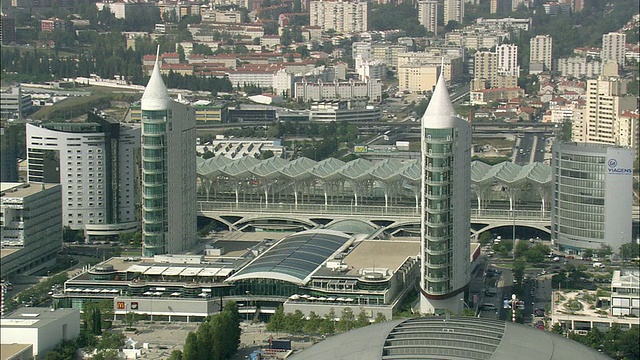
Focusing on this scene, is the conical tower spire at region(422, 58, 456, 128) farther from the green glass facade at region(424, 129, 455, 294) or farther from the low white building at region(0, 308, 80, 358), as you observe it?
the low white building at region(0, 308, 80, 358)

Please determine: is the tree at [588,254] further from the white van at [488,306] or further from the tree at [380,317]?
the tree at [380,317]

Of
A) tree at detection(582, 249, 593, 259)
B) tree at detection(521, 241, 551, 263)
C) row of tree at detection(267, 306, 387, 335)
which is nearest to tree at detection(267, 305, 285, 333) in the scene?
row of tree at detection(267, 306, 387, 335)

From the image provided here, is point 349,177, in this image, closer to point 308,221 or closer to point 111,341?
point 308,221

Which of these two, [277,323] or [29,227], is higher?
[29,227]

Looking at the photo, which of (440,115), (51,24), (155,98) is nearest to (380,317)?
(440,115)

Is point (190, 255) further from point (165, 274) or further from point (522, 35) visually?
point (522, 35)

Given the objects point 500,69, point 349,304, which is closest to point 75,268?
point 349,304
